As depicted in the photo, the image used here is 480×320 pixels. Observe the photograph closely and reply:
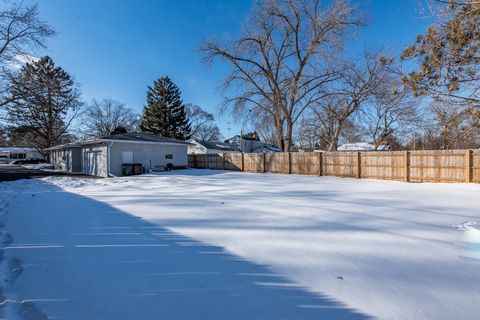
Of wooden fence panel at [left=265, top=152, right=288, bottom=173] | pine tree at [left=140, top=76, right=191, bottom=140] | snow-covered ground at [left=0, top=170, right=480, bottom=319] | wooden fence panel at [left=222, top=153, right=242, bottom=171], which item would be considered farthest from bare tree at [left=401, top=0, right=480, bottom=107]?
pine tree at [left=140, top=76, right=191, bottom=140]

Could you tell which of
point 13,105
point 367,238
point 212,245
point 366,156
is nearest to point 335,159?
point 366,156

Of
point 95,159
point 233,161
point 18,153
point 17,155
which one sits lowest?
point 233,161

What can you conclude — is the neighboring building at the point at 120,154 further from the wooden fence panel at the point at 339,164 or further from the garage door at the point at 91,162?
the wooden fence panel at the point at 339,164

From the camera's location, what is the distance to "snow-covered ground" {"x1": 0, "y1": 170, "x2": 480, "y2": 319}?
7.07 feet

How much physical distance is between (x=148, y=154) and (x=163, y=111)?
1995cm

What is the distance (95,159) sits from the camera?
18422 mm

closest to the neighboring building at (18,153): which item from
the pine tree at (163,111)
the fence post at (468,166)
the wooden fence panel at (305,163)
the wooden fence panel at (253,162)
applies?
the pine tree at (163,111)

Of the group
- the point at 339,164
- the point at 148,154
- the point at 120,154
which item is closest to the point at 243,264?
the point at 339,164

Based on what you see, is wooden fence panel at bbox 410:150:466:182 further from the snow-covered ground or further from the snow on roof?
the snow on roof

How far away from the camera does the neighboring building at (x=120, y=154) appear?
16922mm

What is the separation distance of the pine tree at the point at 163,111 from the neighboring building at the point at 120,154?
1496 cm

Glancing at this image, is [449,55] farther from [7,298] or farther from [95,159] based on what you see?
[95,159]

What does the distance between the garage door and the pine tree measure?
57.9ft

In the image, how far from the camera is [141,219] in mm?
5008
